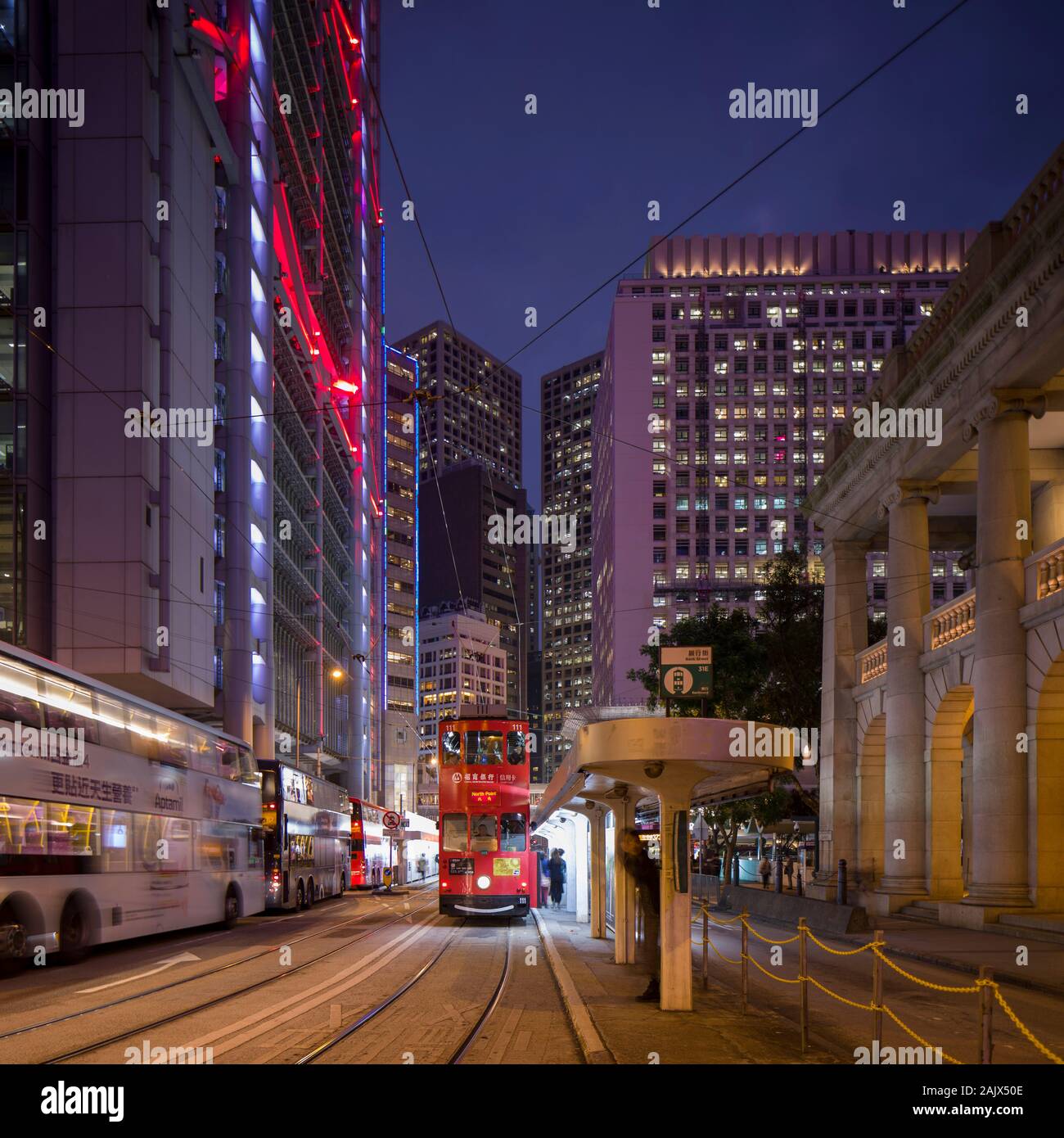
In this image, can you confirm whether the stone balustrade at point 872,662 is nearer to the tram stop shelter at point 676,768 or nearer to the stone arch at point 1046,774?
the stone arch at point 1046,774

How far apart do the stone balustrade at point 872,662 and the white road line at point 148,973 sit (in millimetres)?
18695

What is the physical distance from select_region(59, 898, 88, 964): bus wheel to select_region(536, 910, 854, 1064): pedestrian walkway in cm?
765

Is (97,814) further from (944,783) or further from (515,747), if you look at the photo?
(944,783)

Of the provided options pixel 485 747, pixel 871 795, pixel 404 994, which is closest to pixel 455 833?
pixel 485 747

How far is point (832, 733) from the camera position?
33188 mm

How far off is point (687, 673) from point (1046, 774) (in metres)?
12.1

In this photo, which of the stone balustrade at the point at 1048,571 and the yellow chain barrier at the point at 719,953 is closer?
the yellow chain barrier at the point at 719,953

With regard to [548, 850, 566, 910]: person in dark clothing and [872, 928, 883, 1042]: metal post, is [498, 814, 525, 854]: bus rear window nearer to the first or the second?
[548, 850, 566, 910]: person in dark clothing

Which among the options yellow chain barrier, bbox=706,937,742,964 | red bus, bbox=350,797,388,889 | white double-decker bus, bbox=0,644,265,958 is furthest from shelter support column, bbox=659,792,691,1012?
red bus, bbox=350,797,388,889

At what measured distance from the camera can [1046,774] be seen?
21953 millimetres

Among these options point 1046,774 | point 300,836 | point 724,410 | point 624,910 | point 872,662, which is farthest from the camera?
point 724,410

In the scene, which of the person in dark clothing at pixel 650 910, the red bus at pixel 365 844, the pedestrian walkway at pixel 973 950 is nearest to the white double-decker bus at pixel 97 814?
the person in dark clothing at pixel 650 910

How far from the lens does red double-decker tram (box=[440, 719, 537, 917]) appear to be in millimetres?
29953

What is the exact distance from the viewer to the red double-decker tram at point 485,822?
98.3 feet
